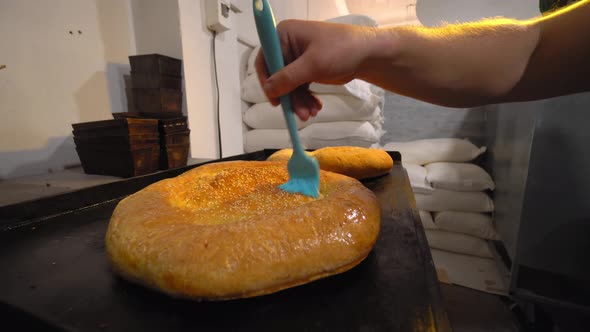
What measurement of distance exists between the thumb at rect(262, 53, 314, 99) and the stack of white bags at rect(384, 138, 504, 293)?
1806 mm

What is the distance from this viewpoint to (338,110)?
205 cm

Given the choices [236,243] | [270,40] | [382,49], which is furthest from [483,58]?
[236,243]

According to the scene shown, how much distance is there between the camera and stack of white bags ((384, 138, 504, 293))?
201 cm

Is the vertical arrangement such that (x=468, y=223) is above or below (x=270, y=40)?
below

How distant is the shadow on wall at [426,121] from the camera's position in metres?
2.44

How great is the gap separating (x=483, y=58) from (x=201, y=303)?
918 millimetres

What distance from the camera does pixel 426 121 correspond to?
8.48ft

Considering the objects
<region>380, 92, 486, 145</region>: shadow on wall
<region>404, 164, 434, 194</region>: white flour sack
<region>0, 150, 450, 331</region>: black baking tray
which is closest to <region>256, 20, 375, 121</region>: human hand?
<region>0, 150, 450, 331</region>: black baking tray

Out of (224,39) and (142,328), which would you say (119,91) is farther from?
(142,328)

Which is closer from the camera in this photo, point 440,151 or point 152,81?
point 152,81

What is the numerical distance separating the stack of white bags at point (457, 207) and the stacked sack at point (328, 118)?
0.55 metres

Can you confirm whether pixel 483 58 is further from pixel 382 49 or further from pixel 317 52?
pixel 317 52

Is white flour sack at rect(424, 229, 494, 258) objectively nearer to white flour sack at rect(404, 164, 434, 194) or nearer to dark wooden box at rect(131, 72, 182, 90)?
white flour sack at rect(404, 164, 434, 194)

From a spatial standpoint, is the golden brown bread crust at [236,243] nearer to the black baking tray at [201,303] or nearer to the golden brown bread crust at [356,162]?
the black baking tray at [201,303]
